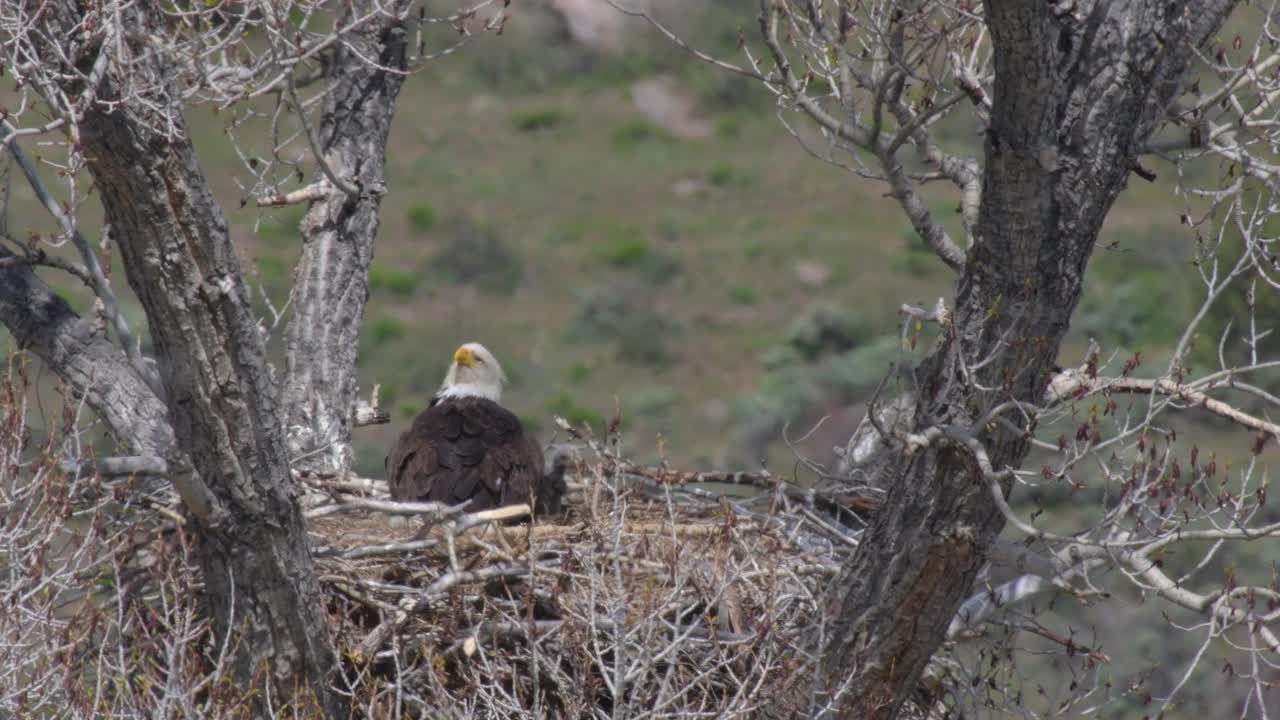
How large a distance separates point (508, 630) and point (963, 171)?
2.78 m

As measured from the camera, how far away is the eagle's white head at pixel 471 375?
30.8 ft

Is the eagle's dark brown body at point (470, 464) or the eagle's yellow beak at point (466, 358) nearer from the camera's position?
the eagle's dark brown body at point (470, 464)

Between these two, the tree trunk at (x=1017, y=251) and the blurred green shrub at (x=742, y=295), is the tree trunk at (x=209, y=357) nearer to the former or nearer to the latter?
the tree trunk at (x=1017, y=251)

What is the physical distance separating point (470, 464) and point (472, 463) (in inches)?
0.5

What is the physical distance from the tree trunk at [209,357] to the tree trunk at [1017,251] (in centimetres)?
205

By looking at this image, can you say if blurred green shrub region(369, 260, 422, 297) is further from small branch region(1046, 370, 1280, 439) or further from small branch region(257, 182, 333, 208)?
small branch region(1046, 370, 1280, 439)

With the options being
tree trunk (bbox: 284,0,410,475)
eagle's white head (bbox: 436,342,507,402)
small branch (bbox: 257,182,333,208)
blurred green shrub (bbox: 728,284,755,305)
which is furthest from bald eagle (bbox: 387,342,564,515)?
blurred green shrub (bbox: 728,284,755,305)

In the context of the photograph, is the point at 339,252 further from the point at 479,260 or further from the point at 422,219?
the point at 422,219

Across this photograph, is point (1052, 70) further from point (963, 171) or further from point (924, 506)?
point (963, 171)

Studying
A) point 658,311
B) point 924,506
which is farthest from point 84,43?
point 658,311

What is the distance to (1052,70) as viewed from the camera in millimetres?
4465

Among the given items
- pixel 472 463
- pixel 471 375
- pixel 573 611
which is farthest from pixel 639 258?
pixel 573 611

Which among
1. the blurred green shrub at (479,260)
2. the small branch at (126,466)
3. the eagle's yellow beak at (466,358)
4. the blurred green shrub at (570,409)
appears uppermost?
the small branch at (126,466)

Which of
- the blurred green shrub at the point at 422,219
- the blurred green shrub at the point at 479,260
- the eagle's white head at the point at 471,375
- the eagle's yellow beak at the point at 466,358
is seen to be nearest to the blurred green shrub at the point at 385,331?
the blurred green shrub at the point at 479,260
